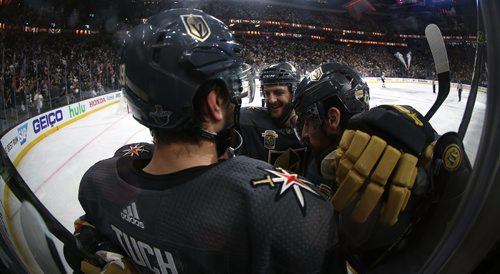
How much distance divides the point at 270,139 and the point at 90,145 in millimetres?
1505

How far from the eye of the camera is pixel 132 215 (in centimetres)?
70

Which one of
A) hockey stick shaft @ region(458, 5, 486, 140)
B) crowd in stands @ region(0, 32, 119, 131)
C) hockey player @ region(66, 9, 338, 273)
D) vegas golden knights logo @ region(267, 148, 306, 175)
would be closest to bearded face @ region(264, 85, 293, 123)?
vegas golden knights logo @ region(267, 148, 306, 175)

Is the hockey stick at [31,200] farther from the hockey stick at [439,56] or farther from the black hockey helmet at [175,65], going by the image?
the hockey stick at [439,56]

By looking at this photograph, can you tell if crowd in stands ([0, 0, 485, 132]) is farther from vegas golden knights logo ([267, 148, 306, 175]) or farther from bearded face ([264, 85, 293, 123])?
vegas golden knights logo ([267, 148, 306, 175])

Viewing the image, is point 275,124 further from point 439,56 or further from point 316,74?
point 439,56

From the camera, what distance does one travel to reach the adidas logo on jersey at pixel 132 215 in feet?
2.28

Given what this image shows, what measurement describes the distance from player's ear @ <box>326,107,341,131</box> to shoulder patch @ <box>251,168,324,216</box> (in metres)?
0.52

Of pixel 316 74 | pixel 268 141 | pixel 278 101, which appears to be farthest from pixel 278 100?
pixel 316 74

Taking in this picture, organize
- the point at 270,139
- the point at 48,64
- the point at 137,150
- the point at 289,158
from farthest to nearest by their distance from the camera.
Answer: the point at 48,64
the point at 270,139
the point at 289,158
the point at 137,150

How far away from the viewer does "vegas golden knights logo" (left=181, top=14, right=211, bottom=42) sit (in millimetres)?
676

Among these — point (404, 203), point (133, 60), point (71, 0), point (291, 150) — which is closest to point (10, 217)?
point (133, 60)

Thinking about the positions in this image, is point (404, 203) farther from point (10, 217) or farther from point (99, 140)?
point (99, 140)

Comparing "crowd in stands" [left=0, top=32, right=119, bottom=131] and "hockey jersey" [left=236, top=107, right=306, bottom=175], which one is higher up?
"crowd in stands" [left=0, top=32, right=119, bottom=131]

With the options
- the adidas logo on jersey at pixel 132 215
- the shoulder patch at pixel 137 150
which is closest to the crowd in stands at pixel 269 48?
the shoulder patch at pixel 137 150
